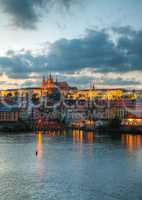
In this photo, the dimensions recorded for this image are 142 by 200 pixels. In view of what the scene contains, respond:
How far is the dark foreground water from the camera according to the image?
999 cm

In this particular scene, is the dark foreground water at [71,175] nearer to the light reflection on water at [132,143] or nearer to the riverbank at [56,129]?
the light reflection on water at [132,143]

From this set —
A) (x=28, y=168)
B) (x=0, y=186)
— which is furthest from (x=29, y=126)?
(x=0, y=186)

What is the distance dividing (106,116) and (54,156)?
3393 cm

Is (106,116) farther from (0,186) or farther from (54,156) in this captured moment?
(0,186)

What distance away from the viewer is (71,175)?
40.1ft

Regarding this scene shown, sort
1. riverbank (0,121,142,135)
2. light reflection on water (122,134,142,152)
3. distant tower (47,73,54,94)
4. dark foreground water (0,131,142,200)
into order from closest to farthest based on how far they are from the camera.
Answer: dark foreground water (0,131,142,200)
light reflection on water (122,134,142,152)
riverbank (0,121,142,135)
distant tower (47,73,54,94)

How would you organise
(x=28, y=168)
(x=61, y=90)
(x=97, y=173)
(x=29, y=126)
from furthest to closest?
(x=61, y=90) → (x=29, y=126) → (x=28, y=168) → (x=97, y=173)

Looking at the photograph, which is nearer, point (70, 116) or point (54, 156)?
point (54, 156)

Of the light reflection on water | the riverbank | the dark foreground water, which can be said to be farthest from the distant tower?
the dark foreground water

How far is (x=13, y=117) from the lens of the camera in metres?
49.0

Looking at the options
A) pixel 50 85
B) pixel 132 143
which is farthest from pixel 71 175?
pixel 50 85

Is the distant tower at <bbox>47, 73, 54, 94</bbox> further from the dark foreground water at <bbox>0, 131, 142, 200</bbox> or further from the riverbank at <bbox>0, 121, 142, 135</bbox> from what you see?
the dark foreground water at <bbox>0, 131, 142, 200</bbox>

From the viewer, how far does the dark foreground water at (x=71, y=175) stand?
9.99 metres

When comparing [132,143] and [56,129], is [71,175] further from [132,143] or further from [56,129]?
[56,129]
